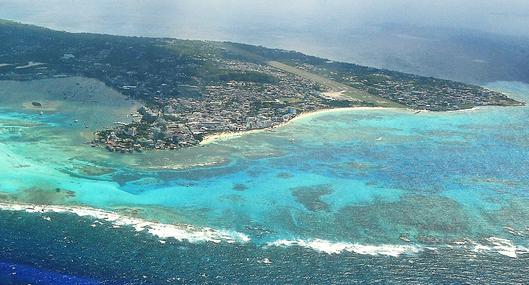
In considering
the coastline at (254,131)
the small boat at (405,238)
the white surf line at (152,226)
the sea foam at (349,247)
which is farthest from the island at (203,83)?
the small boat at (405,238)

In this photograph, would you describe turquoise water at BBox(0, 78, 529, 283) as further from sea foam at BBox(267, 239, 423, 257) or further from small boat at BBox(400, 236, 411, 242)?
sea foam at BBox(267, 239, 423, 257)

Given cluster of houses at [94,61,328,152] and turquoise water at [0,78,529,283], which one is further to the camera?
cluster of houses at [94,61,328,152]

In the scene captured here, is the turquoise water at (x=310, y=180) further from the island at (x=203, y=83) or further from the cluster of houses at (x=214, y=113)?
the island at (x=203, y=83)

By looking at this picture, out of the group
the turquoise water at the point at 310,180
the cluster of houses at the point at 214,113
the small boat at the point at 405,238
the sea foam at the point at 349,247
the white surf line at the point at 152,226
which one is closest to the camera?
the sea foam at the point at 349,247

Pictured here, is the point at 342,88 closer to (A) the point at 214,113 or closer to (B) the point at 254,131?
(A) the point at 214,113

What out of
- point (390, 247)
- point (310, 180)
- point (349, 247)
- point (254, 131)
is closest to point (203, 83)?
point (254, 131)

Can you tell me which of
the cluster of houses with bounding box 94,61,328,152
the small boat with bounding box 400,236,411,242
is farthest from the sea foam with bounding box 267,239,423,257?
the cluster of houses with bounding box 94,61,328,152
